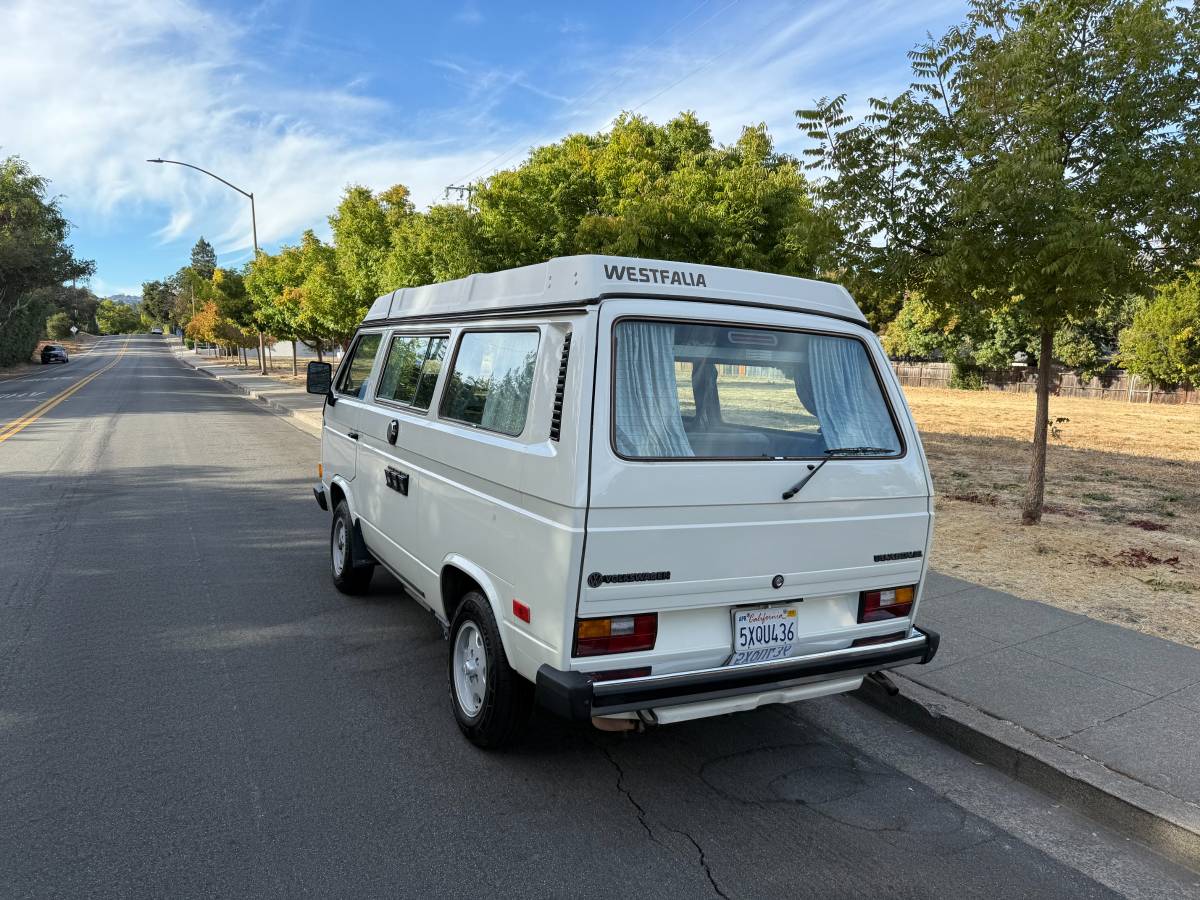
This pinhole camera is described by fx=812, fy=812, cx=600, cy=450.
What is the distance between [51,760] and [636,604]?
273 cm

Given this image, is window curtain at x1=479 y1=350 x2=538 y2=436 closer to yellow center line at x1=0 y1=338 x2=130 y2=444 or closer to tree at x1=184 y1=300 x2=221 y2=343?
yellow center line at x1=0 y1=338 x2=130 y2=444

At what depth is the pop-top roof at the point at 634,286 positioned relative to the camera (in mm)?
3258

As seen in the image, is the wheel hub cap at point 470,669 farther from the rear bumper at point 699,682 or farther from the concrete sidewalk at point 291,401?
the concrete sidewalk at point 291,401

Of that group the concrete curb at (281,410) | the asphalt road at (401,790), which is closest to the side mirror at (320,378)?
the asphalt road at (401,790)

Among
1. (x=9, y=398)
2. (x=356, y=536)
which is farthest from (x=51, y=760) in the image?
(x=9, y=398)

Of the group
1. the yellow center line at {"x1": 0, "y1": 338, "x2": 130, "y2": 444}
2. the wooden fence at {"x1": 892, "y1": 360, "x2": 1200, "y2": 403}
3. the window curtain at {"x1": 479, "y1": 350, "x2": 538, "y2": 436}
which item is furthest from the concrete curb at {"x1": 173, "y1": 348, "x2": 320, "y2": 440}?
the wooden fence at {"x1": 892, "y1": 360, "x2": 1200, "y2": 403}

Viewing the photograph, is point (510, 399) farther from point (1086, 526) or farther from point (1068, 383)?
point (1068, 383)

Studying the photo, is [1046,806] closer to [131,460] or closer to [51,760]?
[51,760]

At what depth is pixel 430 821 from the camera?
3207 mm

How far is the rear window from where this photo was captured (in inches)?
127

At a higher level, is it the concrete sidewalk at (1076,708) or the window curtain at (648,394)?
the window curtain at (648,394)

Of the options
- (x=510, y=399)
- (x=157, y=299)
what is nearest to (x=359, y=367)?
(x=510, y=399)

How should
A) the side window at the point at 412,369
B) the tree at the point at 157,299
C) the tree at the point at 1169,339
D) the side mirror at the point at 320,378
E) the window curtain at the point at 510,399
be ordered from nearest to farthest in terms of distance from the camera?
the window curtain at the point at 510,399 < the side window at the point at 412,369 < the side mirror at the point at 320,378 < the tree at the point at 1169,339 < the tree at the point at 157,299

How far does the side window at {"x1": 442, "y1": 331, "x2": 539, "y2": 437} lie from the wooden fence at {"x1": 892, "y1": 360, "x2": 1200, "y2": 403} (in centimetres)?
2639
